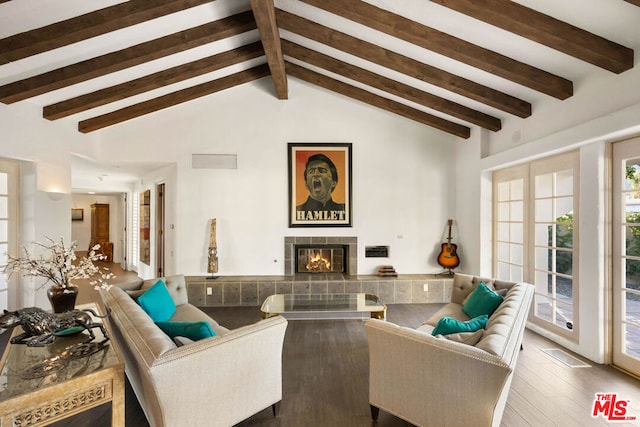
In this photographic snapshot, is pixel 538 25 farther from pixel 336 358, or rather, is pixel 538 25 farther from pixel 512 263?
pixel 336 358

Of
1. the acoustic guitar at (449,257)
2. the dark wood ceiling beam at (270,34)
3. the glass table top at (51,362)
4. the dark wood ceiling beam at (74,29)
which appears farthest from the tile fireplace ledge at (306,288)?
the dark wood ceiling beam at (74,29)

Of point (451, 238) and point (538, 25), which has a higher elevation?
point (538, 25)

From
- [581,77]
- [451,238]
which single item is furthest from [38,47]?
[451,238]

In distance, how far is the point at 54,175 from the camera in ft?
13.7

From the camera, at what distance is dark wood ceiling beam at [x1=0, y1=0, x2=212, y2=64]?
267 cm

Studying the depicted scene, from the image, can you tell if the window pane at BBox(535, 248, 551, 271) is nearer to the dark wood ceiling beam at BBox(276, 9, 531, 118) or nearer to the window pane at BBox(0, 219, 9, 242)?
the dark wood ceiling beam at BBox(276, 9, 531, 118)

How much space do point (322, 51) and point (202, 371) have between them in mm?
3968

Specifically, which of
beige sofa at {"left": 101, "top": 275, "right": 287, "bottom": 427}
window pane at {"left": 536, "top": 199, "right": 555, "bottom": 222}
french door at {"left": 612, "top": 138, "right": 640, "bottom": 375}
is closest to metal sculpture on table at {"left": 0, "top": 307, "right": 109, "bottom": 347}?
beige sofa at {"left": 101, "top": 275, "right": 287, "bottom": 427}

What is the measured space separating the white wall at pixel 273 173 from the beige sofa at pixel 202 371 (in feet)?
9.87

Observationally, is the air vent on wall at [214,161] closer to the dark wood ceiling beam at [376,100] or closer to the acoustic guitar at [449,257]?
the dark wood ceiling beam at [376,100]

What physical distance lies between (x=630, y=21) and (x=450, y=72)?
5.09 ft

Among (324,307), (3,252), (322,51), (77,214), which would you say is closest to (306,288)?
(324,307)

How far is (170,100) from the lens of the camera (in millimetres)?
4672

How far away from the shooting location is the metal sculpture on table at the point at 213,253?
4863 mm
